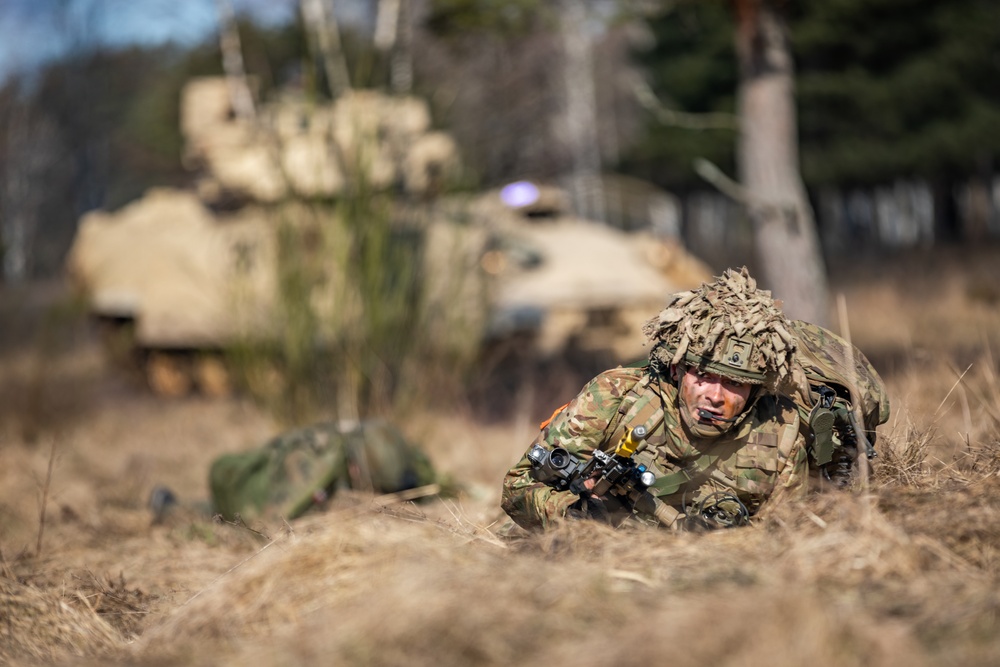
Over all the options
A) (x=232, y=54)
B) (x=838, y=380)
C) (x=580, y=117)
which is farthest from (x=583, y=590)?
(x=580, y=117)

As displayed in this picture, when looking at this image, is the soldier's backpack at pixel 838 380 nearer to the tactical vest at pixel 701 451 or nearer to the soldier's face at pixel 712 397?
the tactical vest at pixel 701 451

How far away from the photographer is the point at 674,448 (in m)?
2.94

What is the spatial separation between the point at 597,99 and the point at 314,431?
34.1 m

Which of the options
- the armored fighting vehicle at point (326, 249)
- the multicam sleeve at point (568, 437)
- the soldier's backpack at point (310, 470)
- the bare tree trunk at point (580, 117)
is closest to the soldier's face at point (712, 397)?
the multicam sleeve at point (568, 437)

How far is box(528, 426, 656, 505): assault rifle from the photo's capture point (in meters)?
2.80

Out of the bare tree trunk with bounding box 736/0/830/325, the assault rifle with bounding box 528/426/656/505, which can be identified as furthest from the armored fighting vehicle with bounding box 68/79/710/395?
the assault rifle with bounding box 528/426/656/505

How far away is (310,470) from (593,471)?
230 cm

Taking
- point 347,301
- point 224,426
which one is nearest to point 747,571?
point 347,301

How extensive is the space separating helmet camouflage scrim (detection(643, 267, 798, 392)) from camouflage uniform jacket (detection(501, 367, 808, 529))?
12 cm

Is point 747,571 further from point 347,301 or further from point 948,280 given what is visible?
point 948,280

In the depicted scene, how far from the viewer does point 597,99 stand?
37938 millimetres

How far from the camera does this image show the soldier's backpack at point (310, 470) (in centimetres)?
479

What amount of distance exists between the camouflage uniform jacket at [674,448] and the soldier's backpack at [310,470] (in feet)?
6.28

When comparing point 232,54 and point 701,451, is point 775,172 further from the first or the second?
point 701,451
